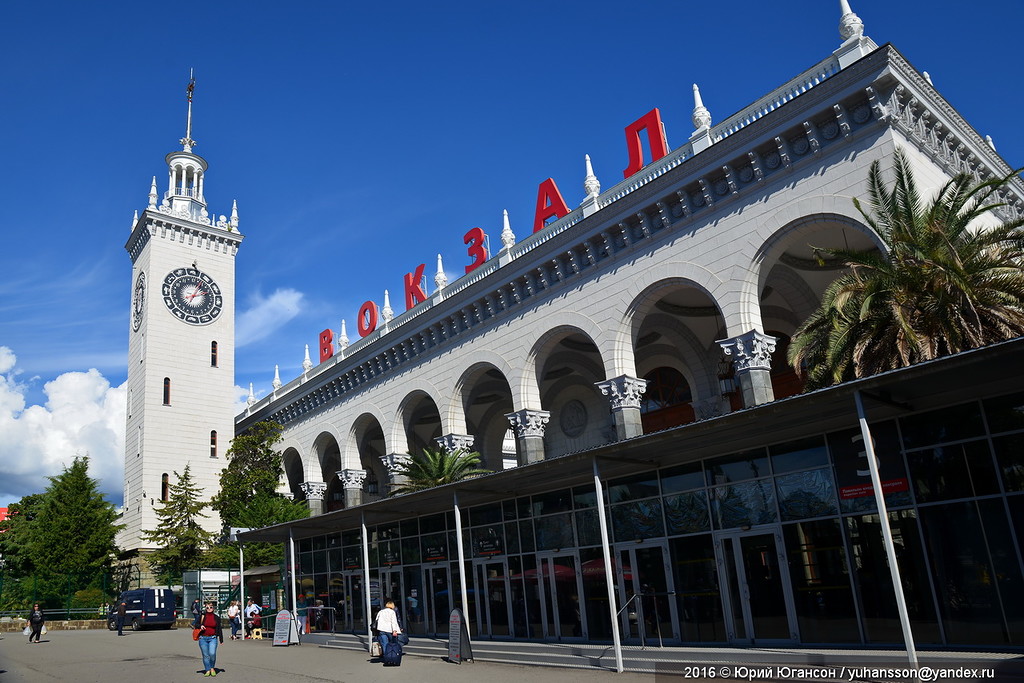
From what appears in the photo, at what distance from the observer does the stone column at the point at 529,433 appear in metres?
26.8

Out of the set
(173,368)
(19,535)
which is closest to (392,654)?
(173,368)

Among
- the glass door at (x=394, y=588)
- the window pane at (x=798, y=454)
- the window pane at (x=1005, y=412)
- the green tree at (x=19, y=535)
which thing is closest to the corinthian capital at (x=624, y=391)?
the glass door at (x=394, y=588)

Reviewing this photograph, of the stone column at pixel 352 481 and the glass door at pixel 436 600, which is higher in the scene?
the stone column at pixel 352 481

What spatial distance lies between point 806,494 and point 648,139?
48.2ft

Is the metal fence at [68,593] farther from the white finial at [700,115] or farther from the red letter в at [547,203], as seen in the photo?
the white finial at [700,115]

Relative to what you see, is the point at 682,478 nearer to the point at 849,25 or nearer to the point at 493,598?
the point at 493,598

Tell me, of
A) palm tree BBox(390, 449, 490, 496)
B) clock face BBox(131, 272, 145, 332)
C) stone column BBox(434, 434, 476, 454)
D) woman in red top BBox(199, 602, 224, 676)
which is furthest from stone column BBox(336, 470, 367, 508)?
clock face BBox(131, 272, 145, 332)

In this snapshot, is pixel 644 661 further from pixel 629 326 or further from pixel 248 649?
pixel 248 649

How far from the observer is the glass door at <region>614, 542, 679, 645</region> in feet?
53.8

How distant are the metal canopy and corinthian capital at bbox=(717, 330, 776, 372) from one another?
18.4ft

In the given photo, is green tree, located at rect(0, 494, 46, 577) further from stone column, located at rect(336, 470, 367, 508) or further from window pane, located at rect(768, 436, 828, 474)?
window pane, located at rect(768, 436, 828, 474)

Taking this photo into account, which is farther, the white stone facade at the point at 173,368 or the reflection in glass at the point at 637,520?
the white stone facade at the point at 173,368

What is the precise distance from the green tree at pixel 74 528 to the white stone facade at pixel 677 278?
1670 cm

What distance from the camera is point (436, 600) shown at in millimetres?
22578
